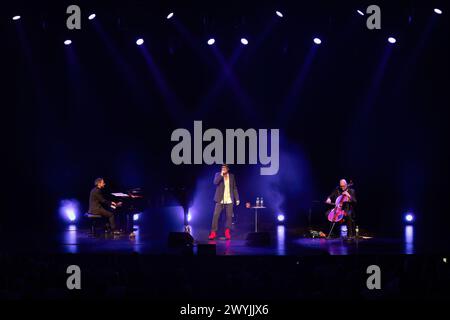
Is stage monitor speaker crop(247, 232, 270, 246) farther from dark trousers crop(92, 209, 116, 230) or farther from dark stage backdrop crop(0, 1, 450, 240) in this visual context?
dark stage backdrop crop(0, 1, 450, 240)

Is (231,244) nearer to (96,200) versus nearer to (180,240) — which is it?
(180,240)

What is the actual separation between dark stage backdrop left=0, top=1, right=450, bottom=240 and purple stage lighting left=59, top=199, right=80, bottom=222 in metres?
0.22

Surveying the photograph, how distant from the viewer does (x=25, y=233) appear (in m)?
14.3

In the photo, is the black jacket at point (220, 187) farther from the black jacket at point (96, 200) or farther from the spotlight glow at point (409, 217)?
the spotlight glow at point (409, 217)

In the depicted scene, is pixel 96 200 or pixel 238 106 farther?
pixel 238 106

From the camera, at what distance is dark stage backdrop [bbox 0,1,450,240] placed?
51.5 ft

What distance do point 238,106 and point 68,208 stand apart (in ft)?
16.9

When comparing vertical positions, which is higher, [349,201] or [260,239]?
[349,201]

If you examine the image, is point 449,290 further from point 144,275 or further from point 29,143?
point 29,143

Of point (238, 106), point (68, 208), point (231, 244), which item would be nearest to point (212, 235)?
point (231, 244)

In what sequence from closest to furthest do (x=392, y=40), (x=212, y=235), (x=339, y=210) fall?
(x=339, y=210) → (x=212, y=235) → (x=392, y=40)

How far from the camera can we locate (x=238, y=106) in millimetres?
16922

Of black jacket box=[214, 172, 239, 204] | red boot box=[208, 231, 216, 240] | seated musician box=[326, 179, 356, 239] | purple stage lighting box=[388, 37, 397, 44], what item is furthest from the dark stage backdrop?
black jacket box=[214, 172, 239, 204]

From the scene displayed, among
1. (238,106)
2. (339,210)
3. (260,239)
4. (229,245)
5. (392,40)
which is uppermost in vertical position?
(392,40)
